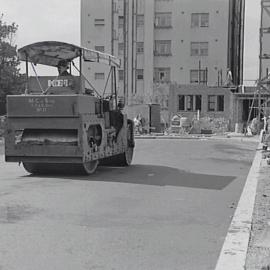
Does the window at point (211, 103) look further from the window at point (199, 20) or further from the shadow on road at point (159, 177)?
the shadow on road at point (159, 177)

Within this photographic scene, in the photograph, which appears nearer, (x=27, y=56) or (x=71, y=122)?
(x=71, y=122)

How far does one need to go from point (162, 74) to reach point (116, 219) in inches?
2022

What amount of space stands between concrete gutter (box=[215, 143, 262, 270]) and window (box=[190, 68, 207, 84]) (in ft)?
155

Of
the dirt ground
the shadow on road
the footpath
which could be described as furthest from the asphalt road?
the dirt ground

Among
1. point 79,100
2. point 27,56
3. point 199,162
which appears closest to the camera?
point 79,100

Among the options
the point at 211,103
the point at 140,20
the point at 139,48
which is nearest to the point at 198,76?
the point at 139,48

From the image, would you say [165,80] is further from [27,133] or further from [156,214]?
[156,214]

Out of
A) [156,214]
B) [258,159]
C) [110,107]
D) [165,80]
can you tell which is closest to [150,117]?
[165,80]

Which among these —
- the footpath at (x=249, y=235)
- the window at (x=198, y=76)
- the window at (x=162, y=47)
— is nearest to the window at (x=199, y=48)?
the window at (x=198, y=76)

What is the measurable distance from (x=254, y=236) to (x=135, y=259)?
5.88ft

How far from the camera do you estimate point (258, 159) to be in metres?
19.2

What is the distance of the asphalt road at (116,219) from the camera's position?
21.1 feet

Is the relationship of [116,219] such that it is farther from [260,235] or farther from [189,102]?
[189,102]

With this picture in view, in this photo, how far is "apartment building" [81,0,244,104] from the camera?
58.2m
